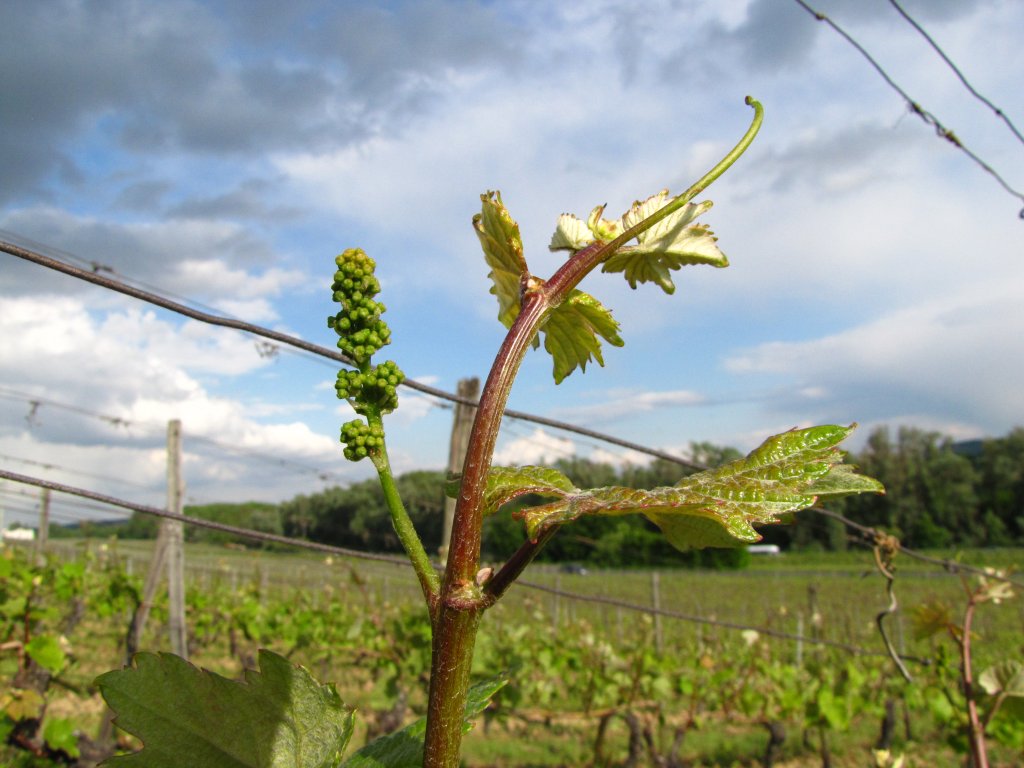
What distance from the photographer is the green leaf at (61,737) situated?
127 inches

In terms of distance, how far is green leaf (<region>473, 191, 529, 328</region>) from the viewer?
664 mm

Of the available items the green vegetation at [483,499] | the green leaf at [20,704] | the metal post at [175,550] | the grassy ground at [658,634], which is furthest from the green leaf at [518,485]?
the metal post at [175,550]

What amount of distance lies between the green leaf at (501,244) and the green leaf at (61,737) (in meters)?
3.44

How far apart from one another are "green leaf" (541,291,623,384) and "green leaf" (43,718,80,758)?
338cm

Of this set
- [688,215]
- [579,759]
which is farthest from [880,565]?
[579,759]

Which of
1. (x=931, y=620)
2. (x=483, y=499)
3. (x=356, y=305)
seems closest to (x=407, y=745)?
(x=483, y=499)

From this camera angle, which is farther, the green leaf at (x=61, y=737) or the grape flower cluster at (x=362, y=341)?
the green leaf at (x=61, y=737)

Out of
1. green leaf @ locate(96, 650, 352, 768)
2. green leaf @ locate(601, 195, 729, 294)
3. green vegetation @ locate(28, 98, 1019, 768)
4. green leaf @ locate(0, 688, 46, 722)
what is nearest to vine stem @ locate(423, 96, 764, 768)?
green vegetation @ locate(28, 98, 1019, 768)

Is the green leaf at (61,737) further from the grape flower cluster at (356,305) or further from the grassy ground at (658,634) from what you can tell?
the grape flower cluster at (356,305)

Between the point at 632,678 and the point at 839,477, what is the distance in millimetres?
7857

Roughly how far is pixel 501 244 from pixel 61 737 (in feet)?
11.5

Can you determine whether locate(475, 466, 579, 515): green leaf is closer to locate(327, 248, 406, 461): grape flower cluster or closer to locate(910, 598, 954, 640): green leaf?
locate(327, 248, 406, 461): grape flower cluster

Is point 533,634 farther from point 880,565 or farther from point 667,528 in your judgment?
point 667,528

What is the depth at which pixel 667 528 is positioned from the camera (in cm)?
58
